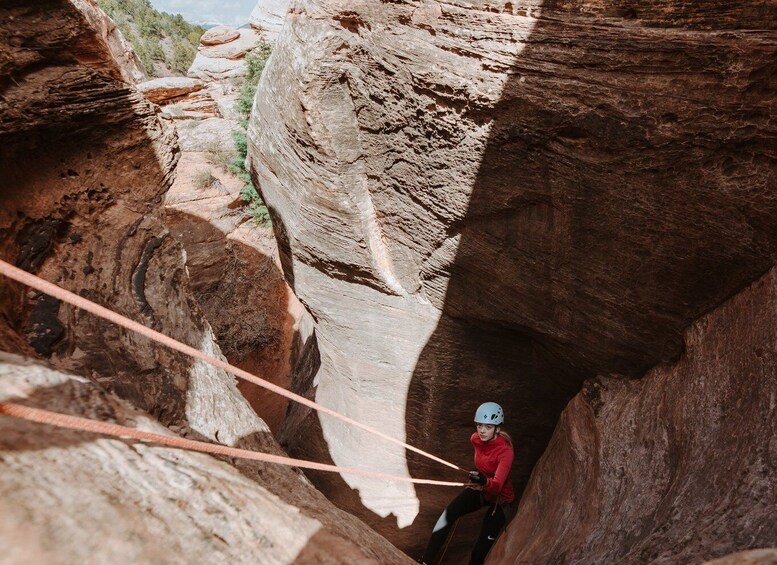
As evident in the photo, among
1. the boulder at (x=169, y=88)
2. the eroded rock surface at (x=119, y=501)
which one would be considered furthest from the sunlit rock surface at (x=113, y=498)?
the boulder at (x=169, y=88)

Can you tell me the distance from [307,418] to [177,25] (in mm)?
35174

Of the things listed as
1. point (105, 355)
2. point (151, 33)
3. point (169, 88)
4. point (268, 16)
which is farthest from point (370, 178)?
point (151, 33)

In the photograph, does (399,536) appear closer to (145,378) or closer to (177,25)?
(145,378)

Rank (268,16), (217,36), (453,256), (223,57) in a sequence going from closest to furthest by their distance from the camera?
(453,256) → (268,16) → (223,57) → (217,36)

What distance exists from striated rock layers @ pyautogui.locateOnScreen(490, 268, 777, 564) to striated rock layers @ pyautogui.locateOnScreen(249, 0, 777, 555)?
0.25m

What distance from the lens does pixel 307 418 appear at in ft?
24.8

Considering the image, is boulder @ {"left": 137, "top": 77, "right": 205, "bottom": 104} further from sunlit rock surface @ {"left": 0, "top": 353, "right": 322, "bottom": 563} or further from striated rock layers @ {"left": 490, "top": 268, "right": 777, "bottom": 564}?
striated rock layers @ {"left": 490, "top": 268, "right": 777, "bottom": 564}

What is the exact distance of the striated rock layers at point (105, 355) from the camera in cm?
158

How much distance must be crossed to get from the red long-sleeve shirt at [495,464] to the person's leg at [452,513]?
182mm

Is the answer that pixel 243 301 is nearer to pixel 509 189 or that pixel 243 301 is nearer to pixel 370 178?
pixel 370 178

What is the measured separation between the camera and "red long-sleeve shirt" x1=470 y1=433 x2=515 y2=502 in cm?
401

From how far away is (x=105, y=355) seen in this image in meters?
3.10

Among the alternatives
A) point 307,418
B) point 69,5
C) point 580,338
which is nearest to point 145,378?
point 69,5

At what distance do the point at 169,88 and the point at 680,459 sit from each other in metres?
18.9
